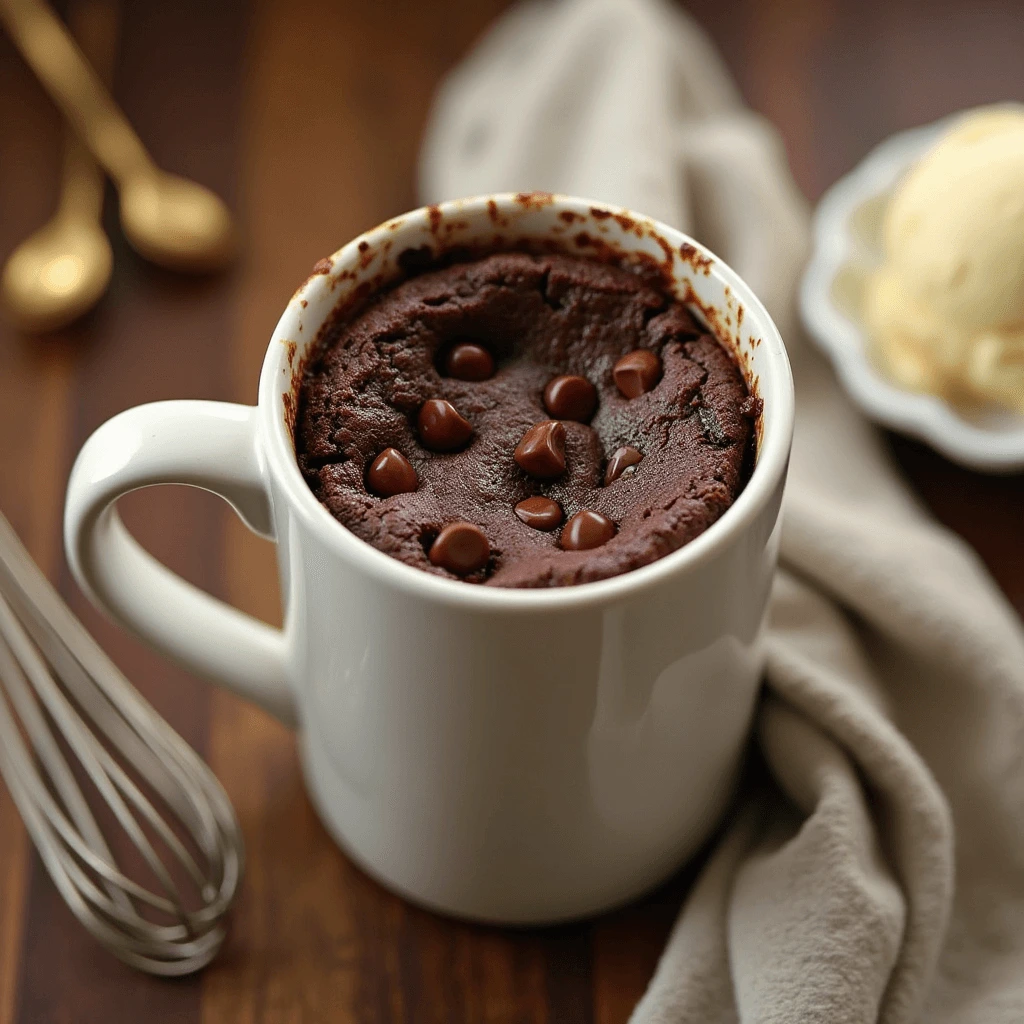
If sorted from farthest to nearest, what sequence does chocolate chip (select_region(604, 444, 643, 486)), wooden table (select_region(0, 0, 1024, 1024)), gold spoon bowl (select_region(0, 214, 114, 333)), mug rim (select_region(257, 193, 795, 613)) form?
gold spoon bowl (select_region(0, 214, 114, 333)) → wooden table (select_region(0, 0, 1024, 1024)) → chocolate chip (select_region(604, 444, 643, 486)) → mug rim (select_region(257, 193, 795, 613))

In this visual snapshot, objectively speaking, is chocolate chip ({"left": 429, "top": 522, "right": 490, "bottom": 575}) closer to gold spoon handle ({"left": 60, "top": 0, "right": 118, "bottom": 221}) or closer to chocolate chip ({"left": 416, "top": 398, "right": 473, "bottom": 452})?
chocolate chip ({"left": 416, "top": 398, "right": 473, "bottom": 452})

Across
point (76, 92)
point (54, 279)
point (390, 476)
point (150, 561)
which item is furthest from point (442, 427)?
point (76, 92)

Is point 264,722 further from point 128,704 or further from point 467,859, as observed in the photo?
point 467,859

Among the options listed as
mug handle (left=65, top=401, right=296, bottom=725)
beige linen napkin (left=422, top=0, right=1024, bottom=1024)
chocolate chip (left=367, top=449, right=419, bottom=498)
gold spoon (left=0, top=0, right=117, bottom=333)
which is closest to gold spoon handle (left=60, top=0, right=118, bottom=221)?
gold spoon (left=0, top=0, right=117, bottom=333)

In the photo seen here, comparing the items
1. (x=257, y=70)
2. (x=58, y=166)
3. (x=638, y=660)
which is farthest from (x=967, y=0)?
(x=638, y=660)

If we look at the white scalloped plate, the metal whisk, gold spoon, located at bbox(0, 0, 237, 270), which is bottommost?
the metal whisk

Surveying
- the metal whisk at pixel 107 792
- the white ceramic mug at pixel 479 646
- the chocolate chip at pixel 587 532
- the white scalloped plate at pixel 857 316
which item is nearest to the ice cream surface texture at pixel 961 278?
the white scalloped plate at pixel 857 316

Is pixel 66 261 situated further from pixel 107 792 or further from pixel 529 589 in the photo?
pixel 529 589
